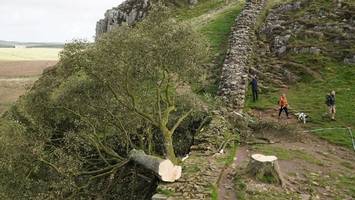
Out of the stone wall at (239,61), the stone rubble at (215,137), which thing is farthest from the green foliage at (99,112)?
the stone wall at (239,61)

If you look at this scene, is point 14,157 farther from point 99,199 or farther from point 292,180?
point 292,180

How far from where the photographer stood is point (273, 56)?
4703 centimetres

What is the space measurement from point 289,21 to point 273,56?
6805 millimetres

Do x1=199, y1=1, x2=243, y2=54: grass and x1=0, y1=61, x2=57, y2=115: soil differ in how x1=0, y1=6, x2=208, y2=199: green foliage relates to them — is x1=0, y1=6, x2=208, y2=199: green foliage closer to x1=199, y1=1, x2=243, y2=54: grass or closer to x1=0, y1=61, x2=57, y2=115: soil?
x1=199, y1=1, x2=243, y2=54: grass

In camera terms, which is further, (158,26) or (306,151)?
(306,151)

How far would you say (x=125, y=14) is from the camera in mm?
80125

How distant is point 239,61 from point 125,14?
133 ft

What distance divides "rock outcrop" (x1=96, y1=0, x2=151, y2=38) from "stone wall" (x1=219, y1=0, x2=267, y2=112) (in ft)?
75.1

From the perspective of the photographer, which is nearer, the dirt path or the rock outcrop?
the dirt path

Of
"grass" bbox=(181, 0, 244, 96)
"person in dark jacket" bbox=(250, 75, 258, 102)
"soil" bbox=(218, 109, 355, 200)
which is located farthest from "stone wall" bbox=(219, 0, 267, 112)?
"soil" bbox=(218, 109, 355, 200)

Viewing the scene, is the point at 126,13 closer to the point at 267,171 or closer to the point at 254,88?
the point at 254,88

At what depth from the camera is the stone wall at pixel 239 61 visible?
124 feet

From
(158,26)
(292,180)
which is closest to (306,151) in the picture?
(292,180)

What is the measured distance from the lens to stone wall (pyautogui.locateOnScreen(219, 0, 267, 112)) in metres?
37.9
